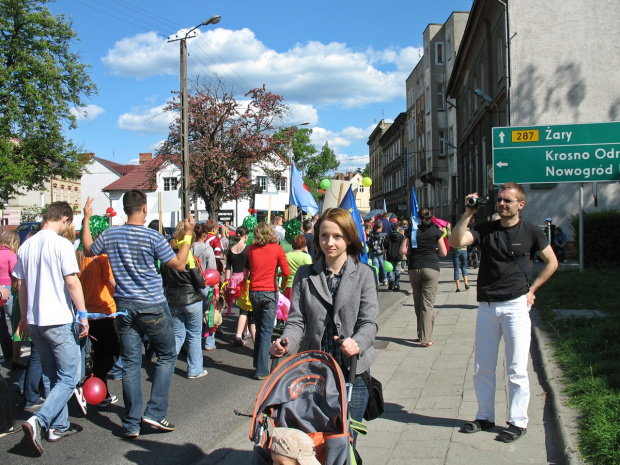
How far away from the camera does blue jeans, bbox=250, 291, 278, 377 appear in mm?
7086

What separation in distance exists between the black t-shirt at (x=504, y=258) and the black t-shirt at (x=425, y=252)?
3.87 meters

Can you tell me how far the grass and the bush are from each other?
3.91 meters

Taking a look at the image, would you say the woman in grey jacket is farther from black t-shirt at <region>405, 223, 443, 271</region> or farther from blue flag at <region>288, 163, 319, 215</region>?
blue flag at <region>288, 163, 319, 215</region>

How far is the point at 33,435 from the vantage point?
14.9ft

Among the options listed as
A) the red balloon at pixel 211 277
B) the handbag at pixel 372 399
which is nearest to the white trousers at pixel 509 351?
the handbag at pixel 372 399

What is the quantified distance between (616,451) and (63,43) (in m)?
38.0

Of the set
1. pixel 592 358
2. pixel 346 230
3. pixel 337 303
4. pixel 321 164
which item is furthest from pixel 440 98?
pixel 337 303

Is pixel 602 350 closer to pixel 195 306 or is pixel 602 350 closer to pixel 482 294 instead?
pixel 482 294

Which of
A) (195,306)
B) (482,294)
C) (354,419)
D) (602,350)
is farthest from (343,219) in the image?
(602,350)

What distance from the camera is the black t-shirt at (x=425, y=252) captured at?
28.8 feet

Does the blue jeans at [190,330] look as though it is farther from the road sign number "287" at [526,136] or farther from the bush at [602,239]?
the bush at [602,239]

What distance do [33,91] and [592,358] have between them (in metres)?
33.4

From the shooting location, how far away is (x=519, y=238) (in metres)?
4.79

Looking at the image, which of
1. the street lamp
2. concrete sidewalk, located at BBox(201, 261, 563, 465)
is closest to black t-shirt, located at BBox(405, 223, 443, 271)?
concrete sidewalk, located at BBox(201, 261, 563, 465)
